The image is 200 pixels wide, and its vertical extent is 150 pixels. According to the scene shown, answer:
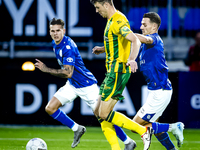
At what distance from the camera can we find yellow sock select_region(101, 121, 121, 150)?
4.51 m

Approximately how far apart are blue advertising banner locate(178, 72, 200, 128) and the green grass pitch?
28 cm

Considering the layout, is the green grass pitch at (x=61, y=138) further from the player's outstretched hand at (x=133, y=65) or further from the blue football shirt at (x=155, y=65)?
the player's outstretched hand at (x=133, y=65)

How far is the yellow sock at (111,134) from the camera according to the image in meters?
4.51

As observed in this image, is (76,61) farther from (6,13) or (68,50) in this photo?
(6,13)

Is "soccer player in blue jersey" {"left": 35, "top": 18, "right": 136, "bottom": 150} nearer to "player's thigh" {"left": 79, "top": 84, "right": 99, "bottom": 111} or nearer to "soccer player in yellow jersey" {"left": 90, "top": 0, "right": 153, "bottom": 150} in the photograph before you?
"player's thigh" {"left": 79, "top": 84, "right": 99, "bottom": 111}

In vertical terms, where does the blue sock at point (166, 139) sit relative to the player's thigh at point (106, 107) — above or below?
below

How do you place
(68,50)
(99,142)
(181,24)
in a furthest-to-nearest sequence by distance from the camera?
1. (181,24)
2. (99,142)
3. (68,50)

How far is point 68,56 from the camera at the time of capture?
5.26m

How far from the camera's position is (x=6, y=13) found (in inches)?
368

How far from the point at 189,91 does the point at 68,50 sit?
327 centimetres

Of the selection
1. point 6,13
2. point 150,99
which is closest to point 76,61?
point 150,99

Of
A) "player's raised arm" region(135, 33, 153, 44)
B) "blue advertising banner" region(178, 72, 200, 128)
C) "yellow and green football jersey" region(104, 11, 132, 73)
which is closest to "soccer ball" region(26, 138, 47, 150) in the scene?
"yellow and green football jersey" region(104, 11, 132, 73)

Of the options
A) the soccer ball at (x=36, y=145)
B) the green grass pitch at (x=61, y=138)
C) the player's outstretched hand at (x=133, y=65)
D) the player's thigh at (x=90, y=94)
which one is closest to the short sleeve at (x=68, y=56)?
the player's thigh at (x=90, y=94)

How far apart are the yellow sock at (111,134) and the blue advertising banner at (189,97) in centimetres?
339
